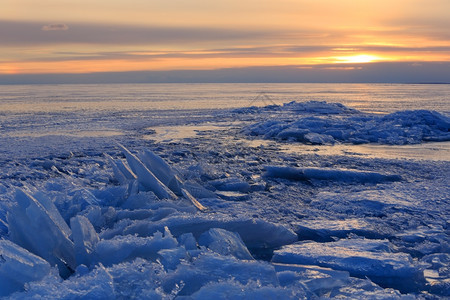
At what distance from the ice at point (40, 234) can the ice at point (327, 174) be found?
13.5ft

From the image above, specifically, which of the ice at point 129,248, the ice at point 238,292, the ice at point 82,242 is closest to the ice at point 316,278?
the ice at point 238,292

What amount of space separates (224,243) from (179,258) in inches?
17.8

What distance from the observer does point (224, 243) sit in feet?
10.5

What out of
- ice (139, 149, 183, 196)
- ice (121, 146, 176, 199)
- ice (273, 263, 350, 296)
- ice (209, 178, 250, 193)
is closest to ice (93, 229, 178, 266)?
ice (273, 263, 350, 296)

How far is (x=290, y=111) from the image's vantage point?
21125 mm

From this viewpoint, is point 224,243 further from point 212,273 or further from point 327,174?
point 327,174

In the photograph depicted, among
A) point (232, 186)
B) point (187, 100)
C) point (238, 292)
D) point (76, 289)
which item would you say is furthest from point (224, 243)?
point (187, 100)

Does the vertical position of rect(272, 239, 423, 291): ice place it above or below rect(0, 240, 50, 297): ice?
below

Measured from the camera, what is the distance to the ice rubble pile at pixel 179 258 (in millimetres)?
2496

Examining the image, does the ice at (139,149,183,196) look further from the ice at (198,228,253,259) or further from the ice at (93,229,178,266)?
the ice at (93,229,178,266)

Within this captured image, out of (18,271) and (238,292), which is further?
(18,271)

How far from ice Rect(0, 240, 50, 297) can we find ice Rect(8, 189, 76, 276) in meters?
0.35

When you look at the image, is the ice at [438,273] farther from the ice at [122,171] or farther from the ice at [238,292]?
the ice at [122,171]

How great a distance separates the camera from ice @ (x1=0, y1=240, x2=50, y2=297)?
251cm
